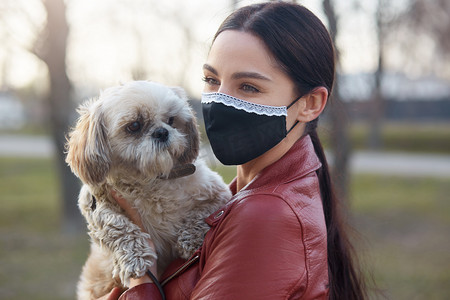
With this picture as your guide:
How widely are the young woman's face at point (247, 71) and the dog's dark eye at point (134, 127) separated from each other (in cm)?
84

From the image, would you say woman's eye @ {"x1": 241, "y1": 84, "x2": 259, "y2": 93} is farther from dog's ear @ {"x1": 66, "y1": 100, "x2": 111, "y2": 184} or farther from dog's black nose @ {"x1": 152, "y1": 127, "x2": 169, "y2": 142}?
dog's ear @ {"x1": 66, "y1": 100, "x2": 111, "y2": 184}

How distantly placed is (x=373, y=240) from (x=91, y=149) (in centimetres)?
776

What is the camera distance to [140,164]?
114 inches

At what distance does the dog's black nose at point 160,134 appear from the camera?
296 centimetres

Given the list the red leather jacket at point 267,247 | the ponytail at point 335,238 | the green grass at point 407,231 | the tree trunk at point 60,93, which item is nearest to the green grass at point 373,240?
the green grass at point 407,231

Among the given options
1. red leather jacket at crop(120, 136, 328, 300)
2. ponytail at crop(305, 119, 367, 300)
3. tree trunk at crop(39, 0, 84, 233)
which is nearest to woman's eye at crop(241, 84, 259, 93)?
red leather jacket at crop(120, 136, 328, 300)

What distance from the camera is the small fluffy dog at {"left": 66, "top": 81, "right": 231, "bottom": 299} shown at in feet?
9.52

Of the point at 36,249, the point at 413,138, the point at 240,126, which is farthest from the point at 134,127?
Result: the point at 413,138

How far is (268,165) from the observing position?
2365mm

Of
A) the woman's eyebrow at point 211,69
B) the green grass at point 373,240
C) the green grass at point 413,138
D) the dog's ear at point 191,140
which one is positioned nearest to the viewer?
the woman's eyebrow at point 211,69

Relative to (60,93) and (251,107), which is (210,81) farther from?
(60,93)

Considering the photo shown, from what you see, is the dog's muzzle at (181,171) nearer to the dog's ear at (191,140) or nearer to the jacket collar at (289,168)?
the dog's ear at (191,140)

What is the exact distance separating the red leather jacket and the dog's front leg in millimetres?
512

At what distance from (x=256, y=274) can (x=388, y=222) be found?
30.6 feet
